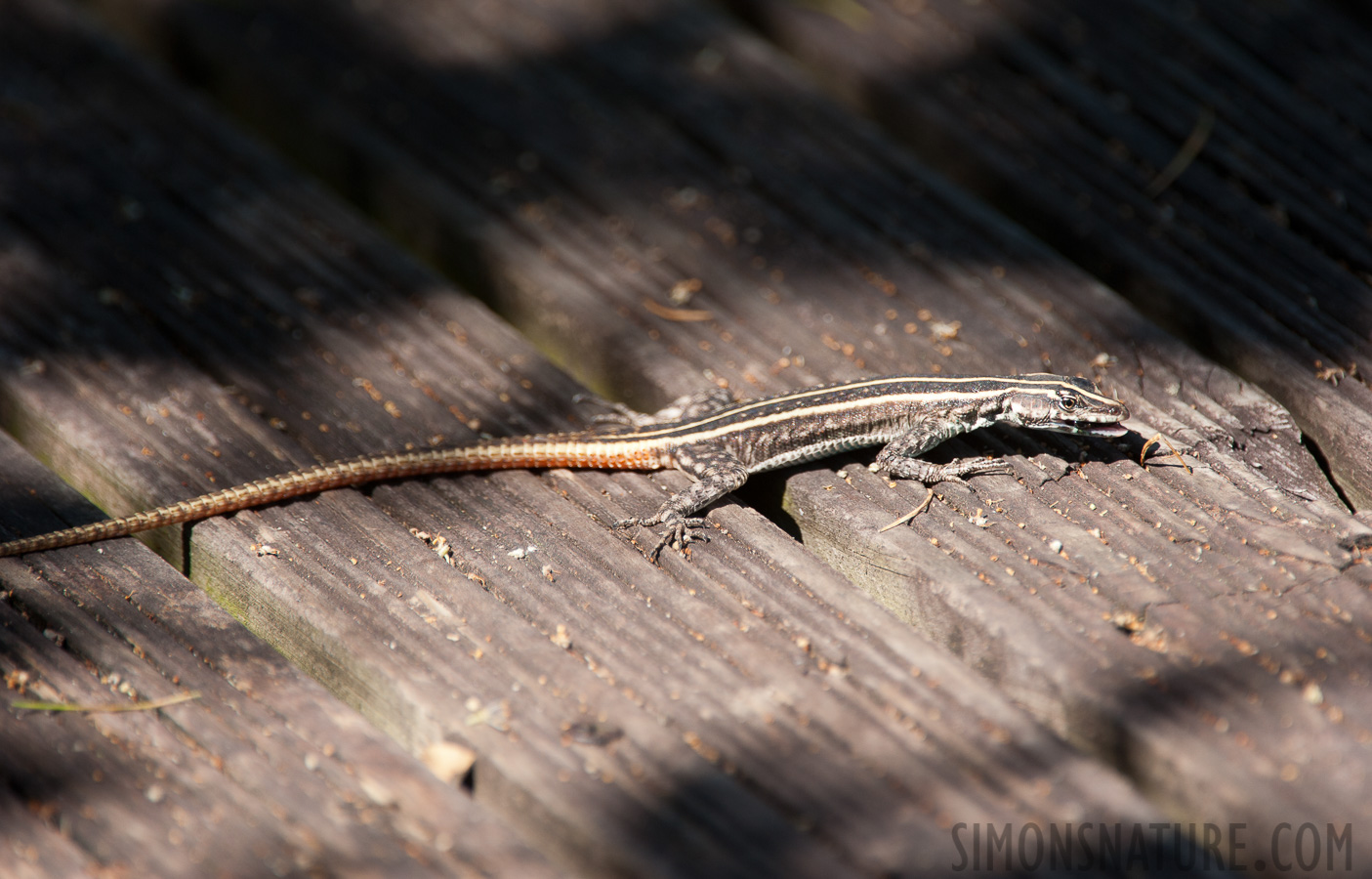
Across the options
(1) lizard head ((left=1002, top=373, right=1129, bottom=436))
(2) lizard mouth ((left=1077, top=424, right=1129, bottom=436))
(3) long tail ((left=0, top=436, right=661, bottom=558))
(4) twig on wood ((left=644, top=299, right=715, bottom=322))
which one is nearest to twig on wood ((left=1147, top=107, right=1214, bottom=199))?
(1) lizard head ((left=1002, top=373, right=1129, bottom=436))

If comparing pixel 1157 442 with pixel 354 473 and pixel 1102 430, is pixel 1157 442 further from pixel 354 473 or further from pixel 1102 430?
pixel 354 473

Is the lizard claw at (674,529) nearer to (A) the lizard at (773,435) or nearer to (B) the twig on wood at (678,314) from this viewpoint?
(A) the lizard at (773,435)

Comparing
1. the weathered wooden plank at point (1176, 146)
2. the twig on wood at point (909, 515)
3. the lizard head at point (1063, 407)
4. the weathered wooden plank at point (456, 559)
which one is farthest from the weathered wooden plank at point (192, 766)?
the weathered wooden plank at point (1176, 146)

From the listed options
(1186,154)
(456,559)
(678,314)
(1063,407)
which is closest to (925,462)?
(1063,407)

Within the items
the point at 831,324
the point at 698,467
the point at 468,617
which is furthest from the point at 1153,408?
the point at 468,617

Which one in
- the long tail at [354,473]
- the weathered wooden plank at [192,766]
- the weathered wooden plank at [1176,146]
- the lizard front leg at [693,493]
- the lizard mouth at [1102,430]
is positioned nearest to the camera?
the weathered wooden plank at [192,766]

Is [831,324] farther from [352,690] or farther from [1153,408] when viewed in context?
[352,690]
